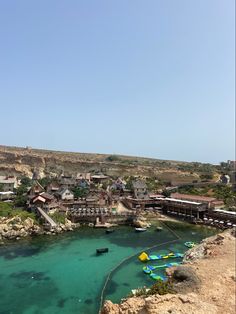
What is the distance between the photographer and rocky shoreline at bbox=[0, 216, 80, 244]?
46253mm

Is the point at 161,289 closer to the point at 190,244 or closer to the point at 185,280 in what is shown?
the point at 185,280

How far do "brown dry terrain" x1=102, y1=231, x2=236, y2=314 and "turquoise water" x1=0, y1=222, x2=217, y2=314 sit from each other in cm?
761

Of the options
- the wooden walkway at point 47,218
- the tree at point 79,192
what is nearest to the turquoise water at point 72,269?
the wooden walkway at point 47,218

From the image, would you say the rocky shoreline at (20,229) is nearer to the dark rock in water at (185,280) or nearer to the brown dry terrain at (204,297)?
the brown dry terrain at (204,297)

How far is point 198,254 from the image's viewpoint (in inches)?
1294

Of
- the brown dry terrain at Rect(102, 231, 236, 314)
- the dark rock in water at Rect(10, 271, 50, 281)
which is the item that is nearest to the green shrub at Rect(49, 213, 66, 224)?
the dark rock in water at Rect(10, 271, 50, 281)

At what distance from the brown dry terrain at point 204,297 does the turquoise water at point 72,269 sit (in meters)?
7.61

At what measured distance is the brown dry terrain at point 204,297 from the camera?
16969 millimetres

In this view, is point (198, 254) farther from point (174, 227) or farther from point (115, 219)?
point (115, 219)

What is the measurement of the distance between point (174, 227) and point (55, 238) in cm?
2189

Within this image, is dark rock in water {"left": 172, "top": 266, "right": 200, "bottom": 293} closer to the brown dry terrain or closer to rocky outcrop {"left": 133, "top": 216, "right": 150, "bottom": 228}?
the brown dry terrain

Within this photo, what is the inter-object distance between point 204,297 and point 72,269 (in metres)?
19.2

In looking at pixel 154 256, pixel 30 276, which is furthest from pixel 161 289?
pixel 154 256

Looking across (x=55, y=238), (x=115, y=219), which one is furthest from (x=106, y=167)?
(x=55, y=238)
